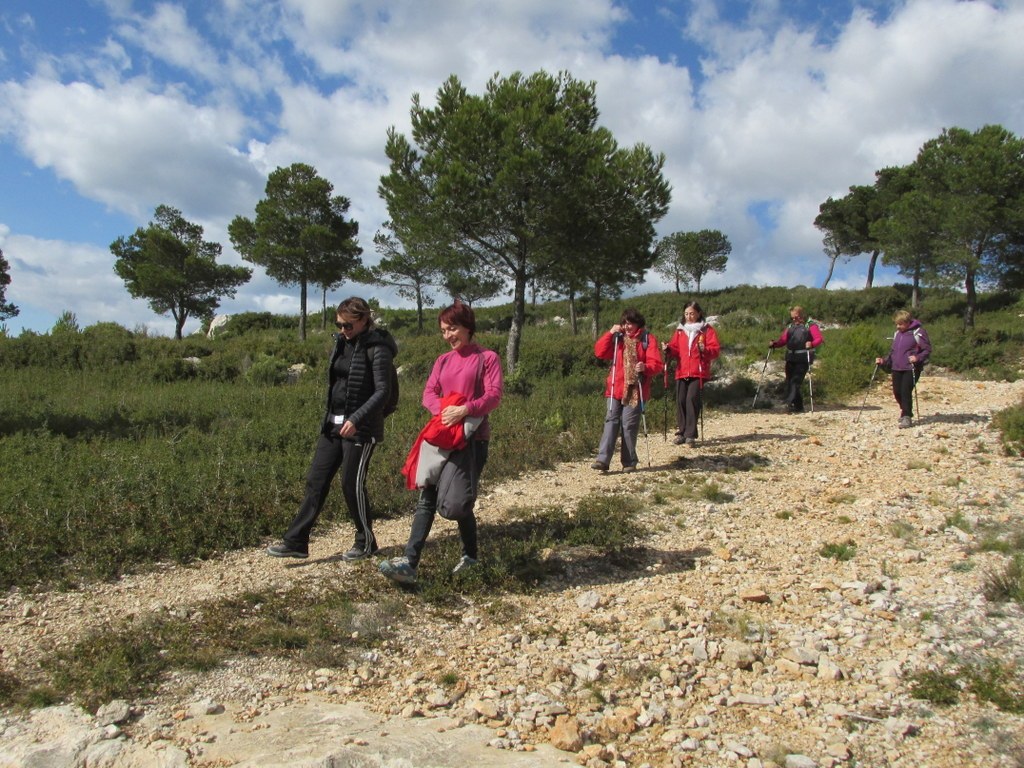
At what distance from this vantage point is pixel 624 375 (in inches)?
310

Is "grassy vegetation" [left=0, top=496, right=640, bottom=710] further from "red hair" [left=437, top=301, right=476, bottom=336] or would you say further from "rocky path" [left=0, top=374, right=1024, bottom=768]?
"red hair" [left=437, top=301, right=476, bottom=336]

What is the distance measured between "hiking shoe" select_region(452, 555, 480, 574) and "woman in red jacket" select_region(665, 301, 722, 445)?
527 cm

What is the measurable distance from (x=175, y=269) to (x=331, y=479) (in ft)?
127

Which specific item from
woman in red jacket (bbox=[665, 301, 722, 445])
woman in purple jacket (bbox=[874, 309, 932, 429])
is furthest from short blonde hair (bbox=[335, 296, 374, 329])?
woman in purple jacket (bbox=[874, 309, 932, 429])

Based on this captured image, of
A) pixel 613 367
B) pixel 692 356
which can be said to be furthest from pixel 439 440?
pixel 692 356

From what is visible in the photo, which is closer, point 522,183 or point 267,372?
point 522,183

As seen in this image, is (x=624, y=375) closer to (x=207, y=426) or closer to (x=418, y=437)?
(x=418, y=437)

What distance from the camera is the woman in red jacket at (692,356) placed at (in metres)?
9.19

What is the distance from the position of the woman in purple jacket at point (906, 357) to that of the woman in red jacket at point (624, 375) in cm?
507

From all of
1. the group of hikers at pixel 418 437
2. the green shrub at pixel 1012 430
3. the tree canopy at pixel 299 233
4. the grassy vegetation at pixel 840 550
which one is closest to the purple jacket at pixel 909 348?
the green shrub at pixel 1012 430

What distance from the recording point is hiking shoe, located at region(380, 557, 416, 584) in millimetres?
4652

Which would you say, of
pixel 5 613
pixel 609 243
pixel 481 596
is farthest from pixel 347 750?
pixel 609 243

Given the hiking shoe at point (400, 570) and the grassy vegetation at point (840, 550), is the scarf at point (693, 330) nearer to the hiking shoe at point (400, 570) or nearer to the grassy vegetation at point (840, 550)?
the grassy vegetation at point (840, 550)

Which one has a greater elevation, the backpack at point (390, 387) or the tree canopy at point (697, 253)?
the tree canopy at point (697, 253)
